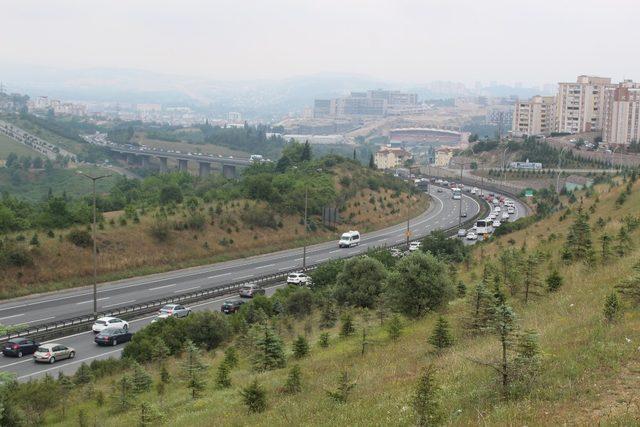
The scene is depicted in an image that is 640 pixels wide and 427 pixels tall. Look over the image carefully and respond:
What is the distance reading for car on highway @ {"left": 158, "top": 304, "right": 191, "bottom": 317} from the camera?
1252 inches

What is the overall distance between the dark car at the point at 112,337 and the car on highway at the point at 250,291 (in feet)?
30.2

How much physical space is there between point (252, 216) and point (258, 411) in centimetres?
4676

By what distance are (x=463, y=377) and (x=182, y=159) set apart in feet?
426

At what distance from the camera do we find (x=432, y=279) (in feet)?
66.8


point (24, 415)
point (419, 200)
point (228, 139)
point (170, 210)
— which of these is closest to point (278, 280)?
point (170, 210)

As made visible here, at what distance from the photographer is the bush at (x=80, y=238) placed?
1700 inches

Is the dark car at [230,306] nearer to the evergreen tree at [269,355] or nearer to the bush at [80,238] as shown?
the bush at [80,238]

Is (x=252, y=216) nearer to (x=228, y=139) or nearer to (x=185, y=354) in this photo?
(x=185, y=354)

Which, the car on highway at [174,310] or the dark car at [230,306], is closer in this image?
the car on highway at [174,310]

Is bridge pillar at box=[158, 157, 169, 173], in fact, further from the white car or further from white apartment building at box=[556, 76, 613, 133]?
the white car

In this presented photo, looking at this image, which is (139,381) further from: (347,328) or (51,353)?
(51,353)

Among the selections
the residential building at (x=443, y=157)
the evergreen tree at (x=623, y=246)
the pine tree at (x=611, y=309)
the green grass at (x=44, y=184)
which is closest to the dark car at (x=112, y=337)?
the evergreen tree at (x=623, y=246)

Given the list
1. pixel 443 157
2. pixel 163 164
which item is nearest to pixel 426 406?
pixel 163 164

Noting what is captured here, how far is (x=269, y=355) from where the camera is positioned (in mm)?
16906
